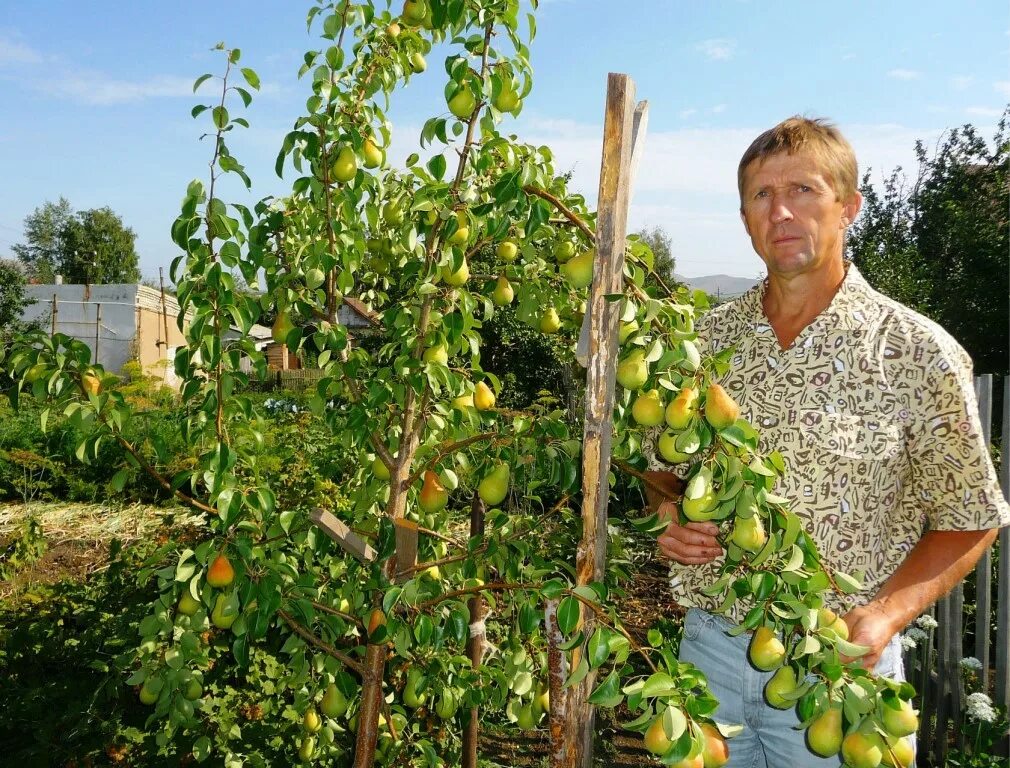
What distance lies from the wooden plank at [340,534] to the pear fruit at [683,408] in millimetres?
834

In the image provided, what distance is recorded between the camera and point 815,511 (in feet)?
5.37

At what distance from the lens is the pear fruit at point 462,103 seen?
5.10 feet

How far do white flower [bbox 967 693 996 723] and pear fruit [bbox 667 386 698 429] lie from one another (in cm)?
258

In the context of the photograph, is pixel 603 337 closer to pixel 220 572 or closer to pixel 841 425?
pixel 841 425

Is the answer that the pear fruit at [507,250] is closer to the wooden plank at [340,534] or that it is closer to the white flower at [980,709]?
the wooden plank at [340,534]

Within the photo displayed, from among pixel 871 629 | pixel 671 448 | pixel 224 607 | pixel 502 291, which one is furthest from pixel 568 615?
pixel 502 291

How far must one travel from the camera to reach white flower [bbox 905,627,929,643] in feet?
10.9

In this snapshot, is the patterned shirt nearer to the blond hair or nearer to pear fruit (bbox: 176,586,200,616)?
the blond hair

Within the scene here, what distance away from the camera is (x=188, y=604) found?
162 centimetres

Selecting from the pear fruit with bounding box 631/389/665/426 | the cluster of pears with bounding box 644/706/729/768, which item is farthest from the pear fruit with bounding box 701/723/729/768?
the pear fruit with bounding box 631/389/665/426

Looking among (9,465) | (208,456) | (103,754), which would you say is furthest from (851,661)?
(9,465)

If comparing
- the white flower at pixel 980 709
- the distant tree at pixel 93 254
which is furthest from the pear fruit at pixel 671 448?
the distant tree at pixel 93 254

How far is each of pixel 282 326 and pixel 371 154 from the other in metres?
0.46

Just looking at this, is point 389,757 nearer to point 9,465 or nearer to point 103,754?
point 103,754
